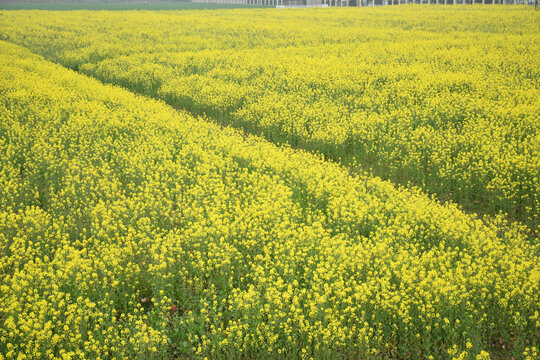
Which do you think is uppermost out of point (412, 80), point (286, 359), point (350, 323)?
point (412, 80)

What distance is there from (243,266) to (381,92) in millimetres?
13007

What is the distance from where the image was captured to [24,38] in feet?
126

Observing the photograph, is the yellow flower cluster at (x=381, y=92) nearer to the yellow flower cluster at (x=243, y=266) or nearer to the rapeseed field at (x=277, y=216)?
the rapeseed field at (x=277, y=216)

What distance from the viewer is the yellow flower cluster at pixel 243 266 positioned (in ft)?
18.2

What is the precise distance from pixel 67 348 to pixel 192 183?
5043mm

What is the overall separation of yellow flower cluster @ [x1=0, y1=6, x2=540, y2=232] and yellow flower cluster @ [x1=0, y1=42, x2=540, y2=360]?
2084mm

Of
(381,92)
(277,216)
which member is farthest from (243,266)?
(381,92)

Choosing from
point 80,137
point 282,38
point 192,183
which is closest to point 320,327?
point 192,183

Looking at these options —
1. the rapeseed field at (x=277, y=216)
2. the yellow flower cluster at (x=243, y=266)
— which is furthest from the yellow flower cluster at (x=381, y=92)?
the yellow flower cluster at (x=243, y=266)

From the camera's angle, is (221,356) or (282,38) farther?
(282,38)

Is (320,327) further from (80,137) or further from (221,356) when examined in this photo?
(80,137)

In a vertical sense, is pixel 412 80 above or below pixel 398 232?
above

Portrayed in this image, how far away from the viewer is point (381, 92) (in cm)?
1794

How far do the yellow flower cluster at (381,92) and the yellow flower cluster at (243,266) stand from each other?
208 centimetres
